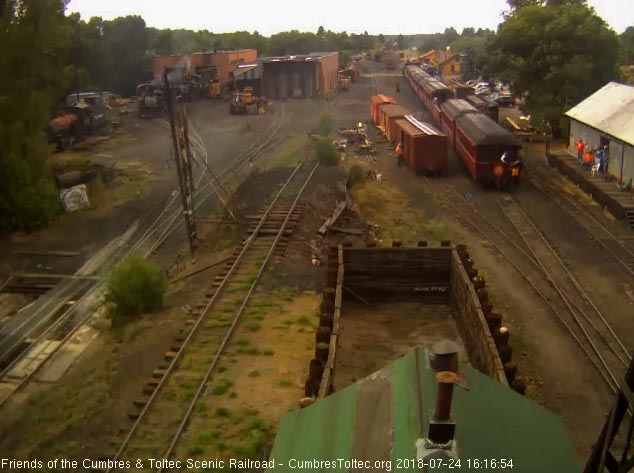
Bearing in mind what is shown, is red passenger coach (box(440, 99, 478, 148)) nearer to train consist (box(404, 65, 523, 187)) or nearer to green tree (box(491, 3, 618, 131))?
train consist (box(404, 65, 523, 187))

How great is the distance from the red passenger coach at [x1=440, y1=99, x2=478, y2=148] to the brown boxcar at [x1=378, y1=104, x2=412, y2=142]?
80.7 inches

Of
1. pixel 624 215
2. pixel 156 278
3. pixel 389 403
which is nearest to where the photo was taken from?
pixel 389 403

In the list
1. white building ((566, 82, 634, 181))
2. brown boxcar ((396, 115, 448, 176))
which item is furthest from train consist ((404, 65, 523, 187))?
white building ((566, 82, 634, 181))

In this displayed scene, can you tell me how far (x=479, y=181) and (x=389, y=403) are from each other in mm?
21089

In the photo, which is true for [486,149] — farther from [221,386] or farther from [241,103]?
[241,103]

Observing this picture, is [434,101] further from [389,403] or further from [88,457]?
[389,403]

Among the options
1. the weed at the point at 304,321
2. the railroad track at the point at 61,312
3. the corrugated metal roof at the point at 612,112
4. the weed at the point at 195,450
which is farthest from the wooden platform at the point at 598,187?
the weed at the point at 195,450

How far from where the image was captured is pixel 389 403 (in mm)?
4973

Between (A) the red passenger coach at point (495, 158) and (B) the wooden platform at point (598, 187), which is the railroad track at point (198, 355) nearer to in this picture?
(A) the red passenger coach at point (495, 158)

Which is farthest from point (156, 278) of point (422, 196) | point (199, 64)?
point (199, 64)

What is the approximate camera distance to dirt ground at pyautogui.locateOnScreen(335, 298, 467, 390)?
33.0 feet

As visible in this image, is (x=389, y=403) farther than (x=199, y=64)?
No

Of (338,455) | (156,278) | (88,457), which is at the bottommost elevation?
(88,457)

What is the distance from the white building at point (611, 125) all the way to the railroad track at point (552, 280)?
405 centimetres
